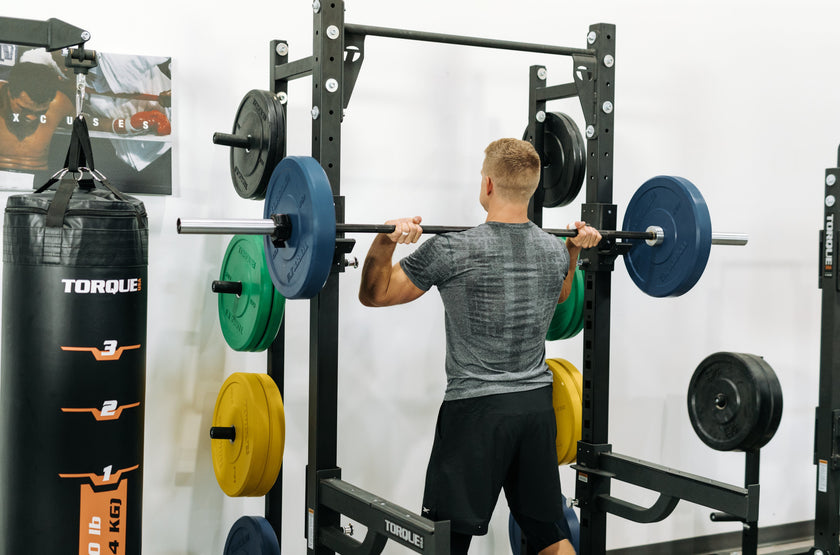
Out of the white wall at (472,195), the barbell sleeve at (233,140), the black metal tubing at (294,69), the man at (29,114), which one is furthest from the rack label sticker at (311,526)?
the man at (29,114)

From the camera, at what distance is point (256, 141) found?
8.57ft

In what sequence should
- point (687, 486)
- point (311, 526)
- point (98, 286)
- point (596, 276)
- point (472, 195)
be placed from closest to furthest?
1. point (98, 286)
2. point (311, 526)
3. point (687, 486)
4. point (596, 276)
5. point (472, 195)

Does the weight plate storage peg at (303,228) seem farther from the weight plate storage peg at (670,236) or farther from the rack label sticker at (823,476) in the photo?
the rack label sticker at (823,476)

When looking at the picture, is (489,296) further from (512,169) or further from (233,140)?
(233,140)

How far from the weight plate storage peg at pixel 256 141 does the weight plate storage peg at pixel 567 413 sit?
1.17m

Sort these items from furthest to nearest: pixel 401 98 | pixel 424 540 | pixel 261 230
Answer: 1. pixel 401 98
2. pixel 261 230
3. pixel 424 540

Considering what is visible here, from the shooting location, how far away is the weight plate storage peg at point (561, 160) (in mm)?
3012

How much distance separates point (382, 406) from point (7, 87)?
5.42 ft

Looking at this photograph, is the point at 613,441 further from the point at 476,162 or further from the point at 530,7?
the point at 530,7

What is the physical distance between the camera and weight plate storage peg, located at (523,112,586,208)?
3.01 metres

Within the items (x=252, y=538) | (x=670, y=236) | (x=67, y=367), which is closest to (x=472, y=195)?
(x=670, y=236)

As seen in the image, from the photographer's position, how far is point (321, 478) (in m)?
2.36

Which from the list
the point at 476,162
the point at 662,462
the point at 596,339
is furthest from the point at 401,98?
the point at 662,462

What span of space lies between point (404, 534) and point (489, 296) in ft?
2.05
